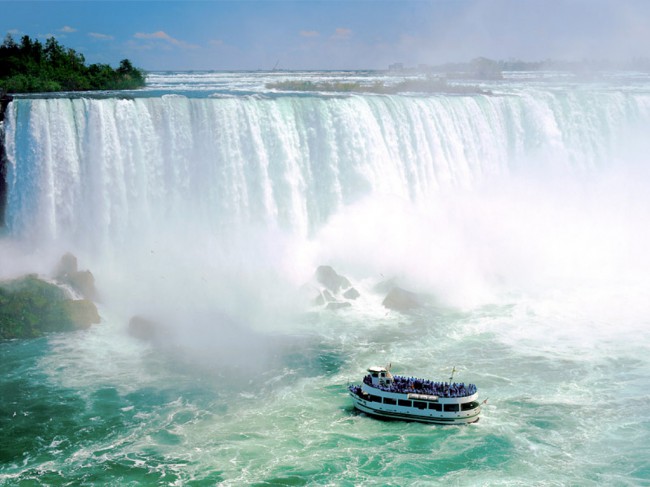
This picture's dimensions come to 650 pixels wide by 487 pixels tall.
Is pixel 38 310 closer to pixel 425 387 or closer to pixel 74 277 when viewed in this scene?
pixel 74 277

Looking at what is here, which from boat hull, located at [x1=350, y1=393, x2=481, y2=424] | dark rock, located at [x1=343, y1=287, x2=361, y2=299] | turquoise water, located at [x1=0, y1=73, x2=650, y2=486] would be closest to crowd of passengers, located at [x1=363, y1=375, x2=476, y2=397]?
boat hull, located at [x1=350, y1=393, x2=481, y2=424]

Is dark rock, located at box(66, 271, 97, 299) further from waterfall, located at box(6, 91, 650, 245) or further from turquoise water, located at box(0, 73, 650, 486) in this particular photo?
waterfall, located at box(6, 91, 650, 245)

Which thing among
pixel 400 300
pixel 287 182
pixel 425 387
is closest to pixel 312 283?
pixel 400 300

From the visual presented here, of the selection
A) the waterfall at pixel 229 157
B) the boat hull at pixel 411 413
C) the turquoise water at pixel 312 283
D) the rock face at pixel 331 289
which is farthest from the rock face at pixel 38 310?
the boat hull at pixel 411 413

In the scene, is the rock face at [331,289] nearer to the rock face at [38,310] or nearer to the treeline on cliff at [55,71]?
the rock face at [38,310]

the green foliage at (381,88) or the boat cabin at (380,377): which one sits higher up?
the green foliage at (381,88)

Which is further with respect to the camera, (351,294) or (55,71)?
(55,71)
